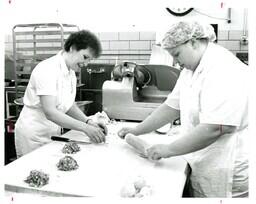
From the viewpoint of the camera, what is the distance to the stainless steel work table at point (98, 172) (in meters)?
0.98

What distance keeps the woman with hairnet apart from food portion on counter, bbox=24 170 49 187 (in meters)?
0.41

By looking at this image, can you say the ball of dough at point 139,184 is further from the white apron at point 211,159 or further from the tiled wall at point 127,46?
the tiled wall at point 127,46

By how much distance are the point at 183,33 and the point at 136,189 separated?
1.90 ft

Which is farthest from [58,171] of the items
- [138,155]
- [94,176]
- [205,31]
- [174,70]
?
[174,70]

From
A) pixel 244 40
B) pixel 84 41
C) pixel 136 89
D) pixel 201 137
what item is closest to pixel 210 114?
pixel 201 137

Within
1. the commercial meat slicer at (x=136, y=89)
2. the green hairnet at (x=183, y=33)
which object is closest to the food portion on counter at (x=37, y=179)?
the green hairnet at (x=183, y=33)

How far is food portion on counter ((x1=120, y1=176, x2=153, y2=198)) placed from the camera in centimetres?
91

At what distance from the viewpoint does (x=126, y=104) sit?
1.90m

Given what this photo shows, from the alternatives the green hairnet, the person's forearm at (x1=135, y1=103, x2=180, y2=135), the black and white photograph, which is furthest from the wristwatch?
the green hairnet

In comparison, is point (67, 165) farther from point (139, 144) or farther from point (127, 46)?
point (127, 46)

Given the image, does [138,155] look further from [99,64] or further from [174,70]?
[99,64]

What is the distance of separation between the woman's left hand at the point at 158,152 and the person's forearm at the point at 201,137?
0.05m

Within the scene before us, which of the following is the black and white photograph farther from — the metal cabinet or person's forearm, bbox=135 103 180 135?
the metal cabinet

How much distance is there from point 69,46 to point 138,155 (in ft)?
2.22
